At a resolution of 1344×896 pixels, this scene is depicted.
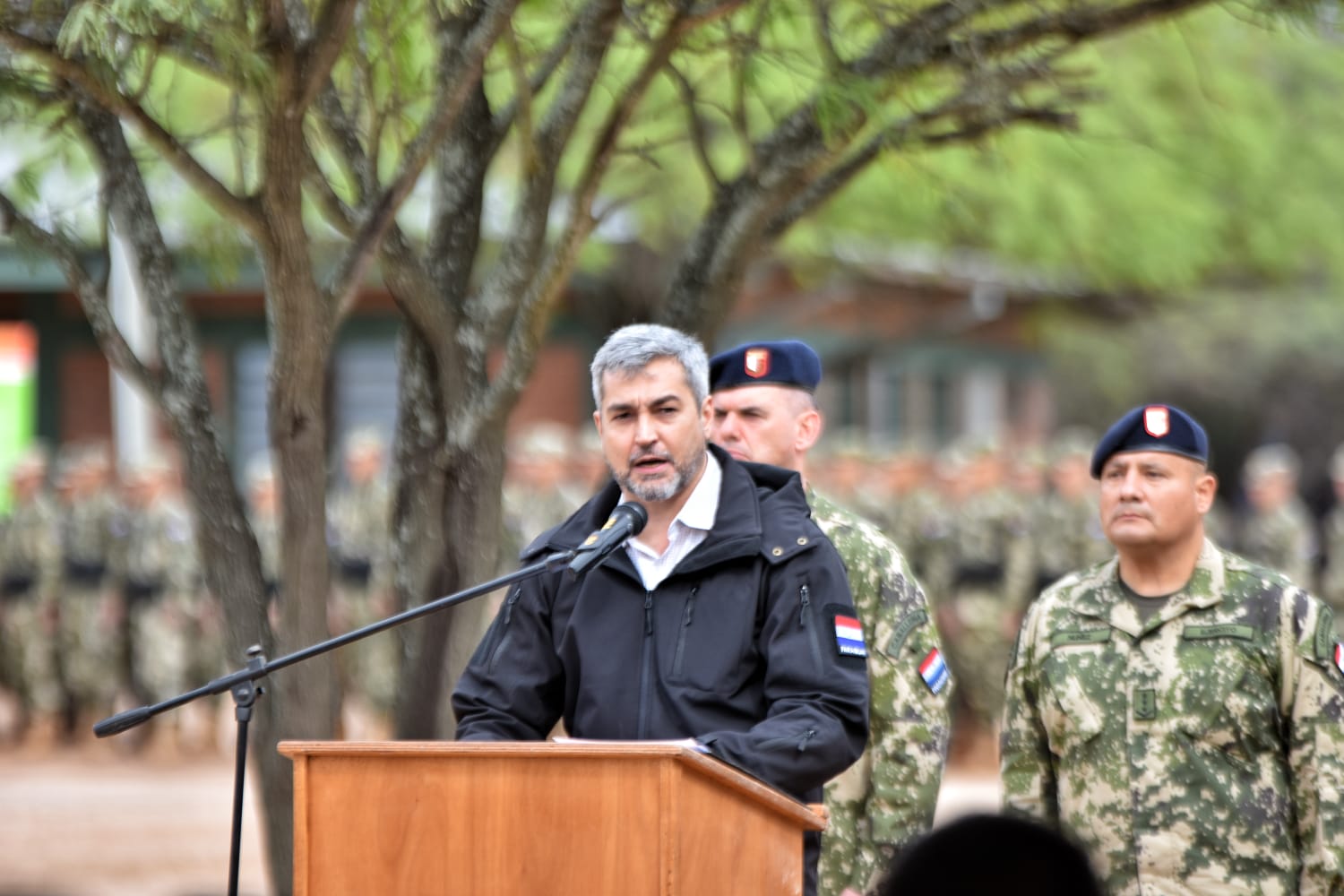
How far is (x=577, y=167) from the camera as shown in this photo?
16062 millimetres

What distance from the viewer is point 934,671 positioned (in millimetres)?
5094

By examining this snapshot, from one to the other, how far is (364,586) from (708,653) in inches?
530

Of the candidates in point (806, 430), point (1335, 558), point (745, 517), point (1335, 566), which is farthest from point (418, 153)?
point (1335, 558)

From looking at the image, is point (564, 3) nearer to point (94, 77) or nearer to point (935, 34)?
point (935, 34)

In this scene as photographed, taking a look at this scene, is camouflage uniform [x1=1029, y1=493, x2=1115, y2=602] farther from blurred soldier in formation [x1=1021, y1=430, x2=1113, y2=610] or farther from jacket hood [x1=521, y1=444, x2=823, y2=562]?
jacket hood [x1=521, y1=444, x2=823, y2=562]

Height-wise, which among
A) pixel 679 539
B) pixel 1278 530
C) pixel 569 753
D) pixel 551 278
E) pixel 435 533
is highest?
pixel 551 278

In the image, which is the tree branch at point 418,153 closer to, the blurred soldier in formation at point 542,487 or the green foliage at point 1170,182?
the green foliage at point 1170,182

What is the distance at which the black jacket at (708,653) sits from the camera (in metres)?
3.87

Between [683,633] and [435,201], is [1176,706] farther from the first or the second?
[435,201]

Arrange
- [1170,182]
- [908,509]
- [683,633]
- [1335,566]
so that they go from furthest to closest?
[1170,182] → [908,509] → [1335,566] → [683,633]

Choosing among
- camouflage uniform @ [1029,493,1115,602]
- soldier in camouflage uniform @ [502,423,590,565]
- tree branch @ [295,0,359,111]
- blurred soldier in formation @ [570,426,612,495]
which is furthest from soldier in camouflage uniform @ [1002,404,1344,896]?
soldier in camouflage uniform @ [502,423,590,565]

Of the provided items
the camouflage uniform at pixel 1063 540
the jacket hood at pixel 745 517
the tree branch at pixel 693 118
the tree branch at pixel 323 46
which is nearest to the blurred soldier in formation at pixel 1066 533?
the camouflage uniform at pixel 1063 540

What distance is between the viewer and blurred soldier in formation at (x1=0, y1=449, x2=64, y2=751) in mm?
17719

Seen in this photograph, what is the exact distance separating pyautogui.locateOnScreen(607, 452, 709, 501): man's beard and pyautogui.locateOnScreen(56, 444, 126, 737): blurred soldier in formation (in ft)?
46.6
